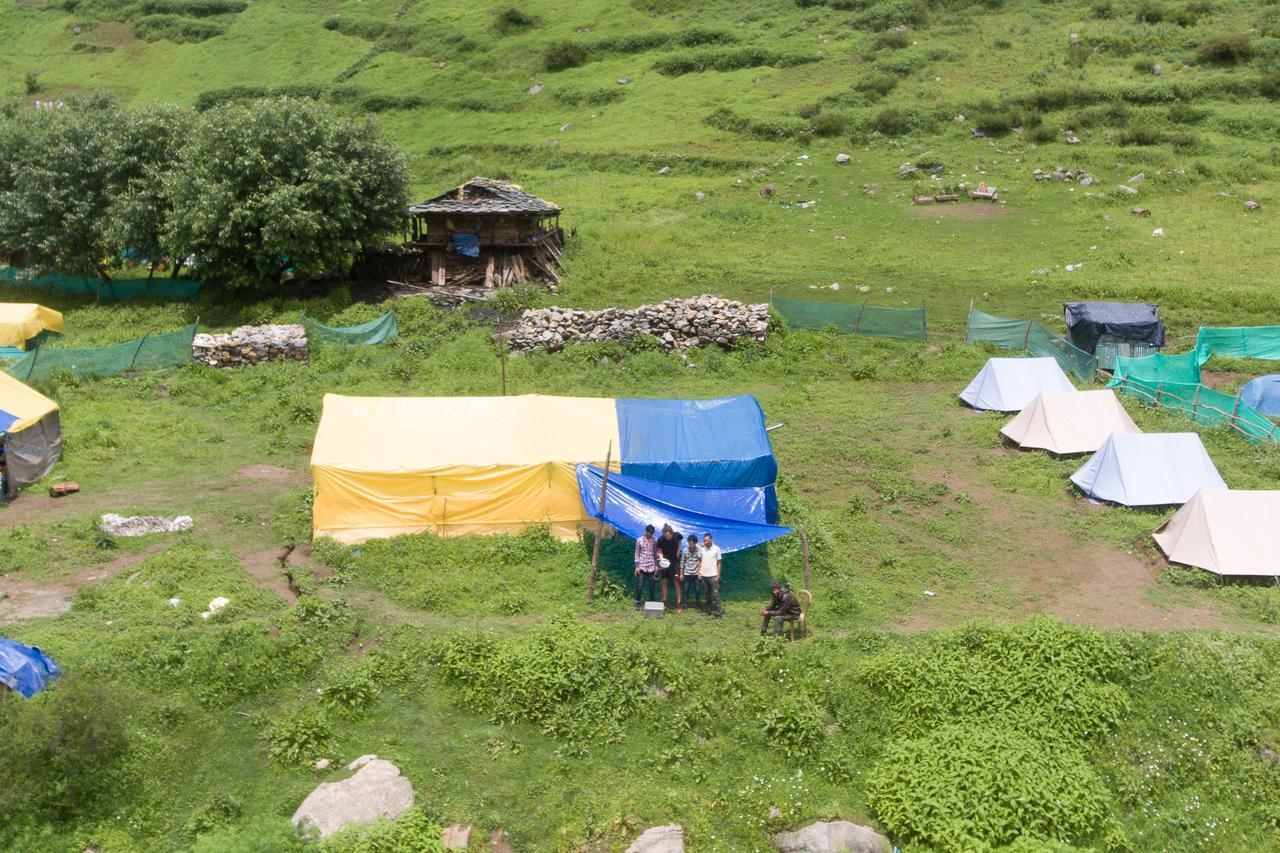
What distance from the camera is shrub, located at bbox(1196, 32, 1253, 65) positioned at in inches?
1781

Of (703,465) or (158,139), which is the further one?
(158,139)

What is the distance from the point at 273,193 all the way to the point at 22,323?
7653 mm

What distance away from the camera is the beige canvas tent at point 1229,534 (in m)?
16.0

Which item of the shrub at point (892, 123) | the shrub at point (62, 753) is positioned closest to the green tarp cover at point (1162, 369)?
the shrub at point (892, 123)

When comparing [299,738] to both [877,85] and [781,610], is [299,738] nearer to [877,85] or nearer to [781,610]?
[781,610]

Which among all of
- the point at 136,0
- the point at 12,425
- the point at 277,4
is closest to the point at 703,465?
the point at 12,425

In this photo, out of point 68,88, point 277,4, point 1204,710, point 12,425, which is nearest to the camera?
point 1204,710

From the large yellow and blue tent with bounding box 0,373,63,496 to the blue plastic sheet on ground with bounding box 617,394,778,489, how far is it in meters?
10.8

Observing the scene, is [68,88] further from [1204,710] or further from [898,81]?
[1204,710]

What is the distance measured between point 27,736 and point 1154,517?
17.2 m

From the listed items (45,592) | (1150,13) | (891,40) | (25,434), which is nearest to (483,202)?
(25,434)

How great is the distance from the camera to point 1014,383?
75.8ft

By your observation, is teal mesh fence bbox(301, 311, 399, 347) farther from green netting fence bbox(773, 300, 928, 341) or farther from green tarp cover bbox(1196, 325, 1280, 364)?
green tarp cover bbox(1196, 325, 1280, 364)

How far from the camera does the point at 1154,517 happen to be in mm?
17906
